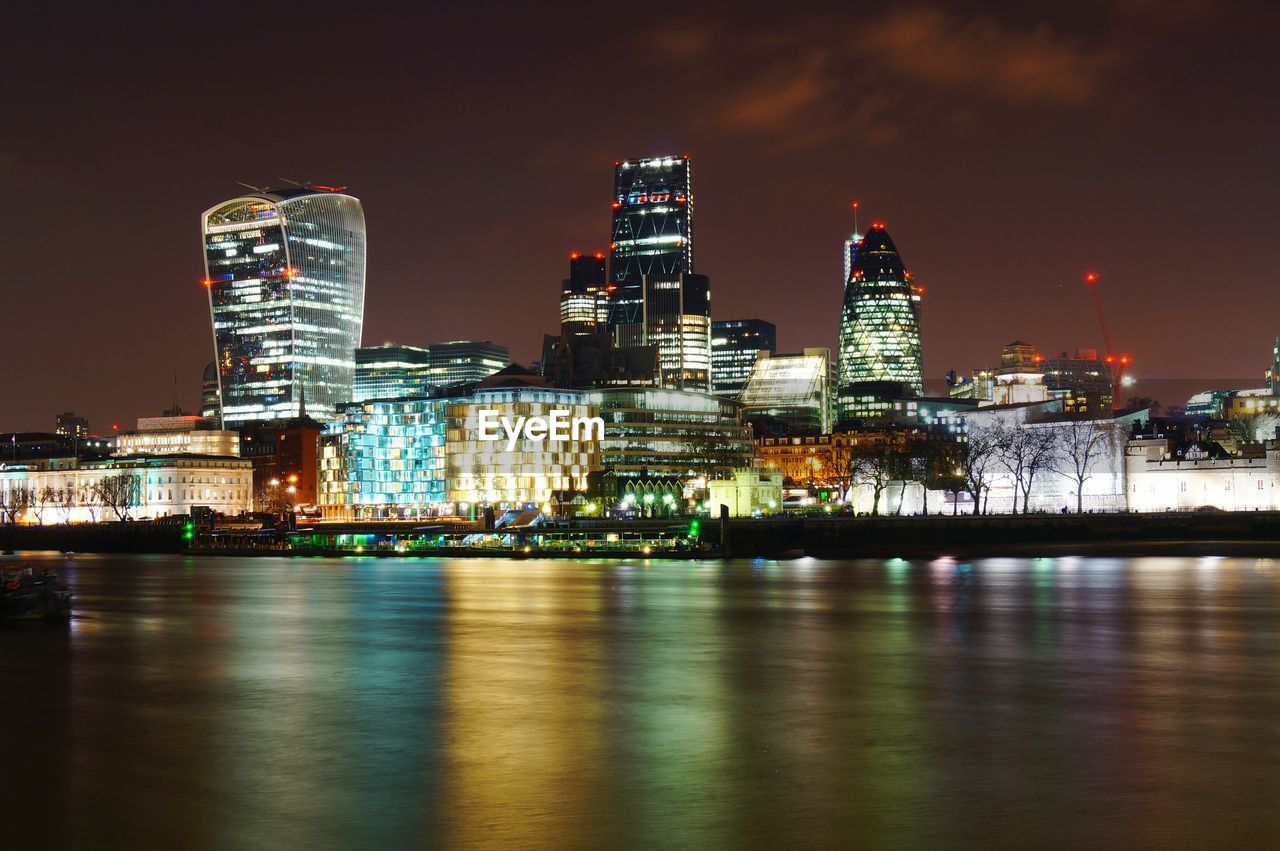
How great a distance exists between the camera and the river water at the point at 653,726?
20422 mm

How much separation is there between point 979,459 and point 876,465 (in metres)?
20.0

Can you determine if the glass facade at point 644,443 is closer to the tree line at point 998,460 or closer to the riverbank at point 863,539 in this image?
the tree line at point 998,460

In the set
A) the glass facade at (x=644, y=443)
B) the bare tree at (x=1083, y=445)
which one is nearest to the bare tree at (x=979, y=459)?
the bare tree at (x=1083, y=445)

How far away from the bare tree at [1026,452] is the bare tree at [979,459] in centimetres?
133

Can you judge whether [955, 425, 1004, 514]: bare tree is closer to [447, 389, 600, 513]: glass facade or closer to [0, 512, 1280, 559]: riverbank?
[0, 512, 1280, 559]: riverbank

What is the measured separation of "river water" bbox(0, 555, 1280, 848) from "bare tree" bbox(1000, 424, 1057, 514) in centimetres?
9468

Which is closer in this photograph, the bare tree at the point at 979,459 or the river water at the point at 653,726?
the river water at the point at 653,726

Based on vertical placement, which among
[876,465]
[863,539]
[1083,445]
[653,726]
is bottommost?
[653,726]

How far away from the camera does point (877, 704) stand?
106ft

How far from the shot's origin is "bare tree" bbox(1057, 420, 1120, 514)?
155500 millimetres

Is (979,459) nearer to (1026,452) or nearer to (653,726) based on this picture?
(1026,452)

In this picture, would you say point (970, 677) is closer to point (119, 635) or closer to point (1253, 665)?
point (1253, 665)

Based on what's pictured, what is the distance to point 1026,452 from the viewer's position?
165 m

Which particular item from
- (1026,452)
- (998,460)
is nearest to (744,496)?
(998,460)
